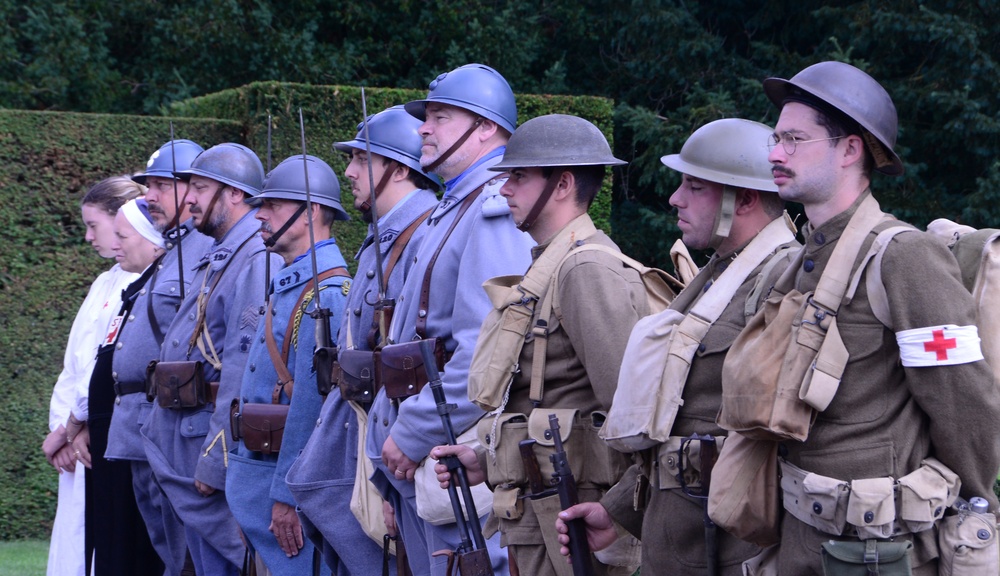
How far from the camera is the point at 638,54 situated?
1636 centimetres

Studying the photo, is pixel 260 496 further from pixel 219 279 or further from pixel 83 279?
pixel 83 279

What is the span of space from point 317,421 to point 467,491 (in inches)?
60.1

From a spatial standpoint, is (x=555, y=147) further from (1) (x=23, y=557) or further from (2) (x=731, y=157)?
(1) (x=23, y=557)

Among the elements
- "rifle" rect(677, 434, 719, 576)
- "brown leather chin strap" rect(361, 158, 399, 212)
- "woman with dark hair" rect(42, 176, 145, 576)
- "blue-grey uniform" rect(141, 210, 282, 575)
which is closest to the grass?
"woman with dark hair" rect(42, 176, 145, 576)

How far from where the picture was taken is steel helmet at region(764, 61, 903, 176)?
10.3 ft

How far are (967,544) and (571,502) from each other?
1.30 meters

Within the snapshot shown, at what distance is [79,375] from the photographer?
7.85 metres

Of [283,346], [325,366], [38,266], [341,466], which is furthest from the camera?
[38,266]

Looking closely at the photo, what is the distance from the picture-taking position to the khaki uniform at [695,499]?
3.48 m

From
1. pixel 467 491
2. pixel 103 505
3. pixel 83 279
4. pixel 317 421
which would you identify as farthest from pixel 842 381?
pixel 83 279

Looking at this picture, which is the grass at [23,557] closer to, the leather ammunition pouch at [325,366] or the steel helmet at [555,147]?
the leather ammunition pouch at [325,366]

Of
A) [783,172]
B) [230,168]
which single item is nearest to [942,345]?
[783,172]

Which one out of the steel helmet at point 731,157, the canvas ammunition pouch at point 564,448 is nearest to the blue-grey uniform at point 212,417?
the canvas ammunition pouch at point 564,448

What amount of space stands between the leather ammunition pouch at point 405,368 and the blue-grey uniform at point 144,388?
255cm
